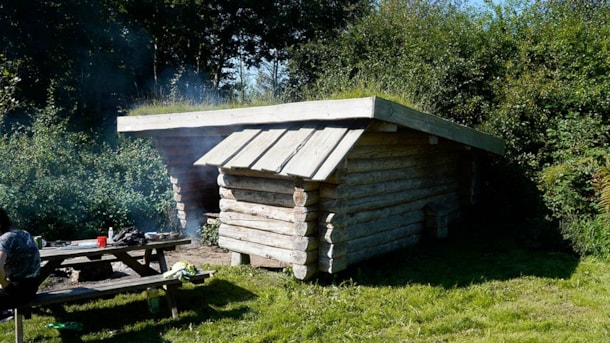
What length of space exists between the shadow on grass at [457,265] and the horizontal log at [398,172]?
3.97ft

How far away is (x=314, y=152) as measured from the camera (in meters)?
6.13

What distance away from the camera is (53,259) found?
Answer: 5.42 metres

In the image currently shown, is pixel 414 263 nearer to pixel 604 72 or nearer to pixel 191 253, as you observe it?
pixel 191 253

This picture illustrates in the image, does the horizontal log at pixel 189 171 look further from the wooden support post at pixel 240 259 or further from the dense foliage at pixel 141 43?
the dense foliage at pixel 141 43

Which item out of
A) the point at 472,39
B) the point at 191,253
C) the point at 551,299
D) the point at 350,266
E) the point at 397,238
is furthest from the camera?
the point at 472,39

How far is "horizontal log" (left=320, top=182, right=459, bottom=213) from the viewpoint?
21.1ft

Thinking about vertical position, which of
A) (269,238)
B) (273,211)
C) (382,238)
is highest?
(273,211)

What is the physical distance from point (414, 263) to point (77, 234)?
6.55 meters

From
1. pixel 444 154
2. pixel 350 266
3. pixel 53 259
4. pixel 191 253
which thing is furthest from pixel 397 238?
pixel 53 259

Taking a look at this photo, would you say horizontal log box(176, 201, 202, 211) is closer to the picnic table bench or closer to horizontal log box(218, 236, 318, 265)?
horizontal log box(218, 236, 318, 265)

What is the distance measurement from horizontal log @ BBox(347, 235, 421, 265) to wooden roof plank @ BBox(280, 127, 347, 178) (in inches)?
63.8

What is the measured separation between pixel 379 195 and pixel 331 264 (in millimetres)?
1553

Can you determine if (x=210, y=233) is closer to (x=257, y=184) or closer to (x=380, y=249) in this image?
(x=257, y=184)

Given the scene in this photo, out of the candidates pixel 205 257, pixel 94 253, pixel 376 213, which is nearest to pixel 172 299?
pixel 94 253
